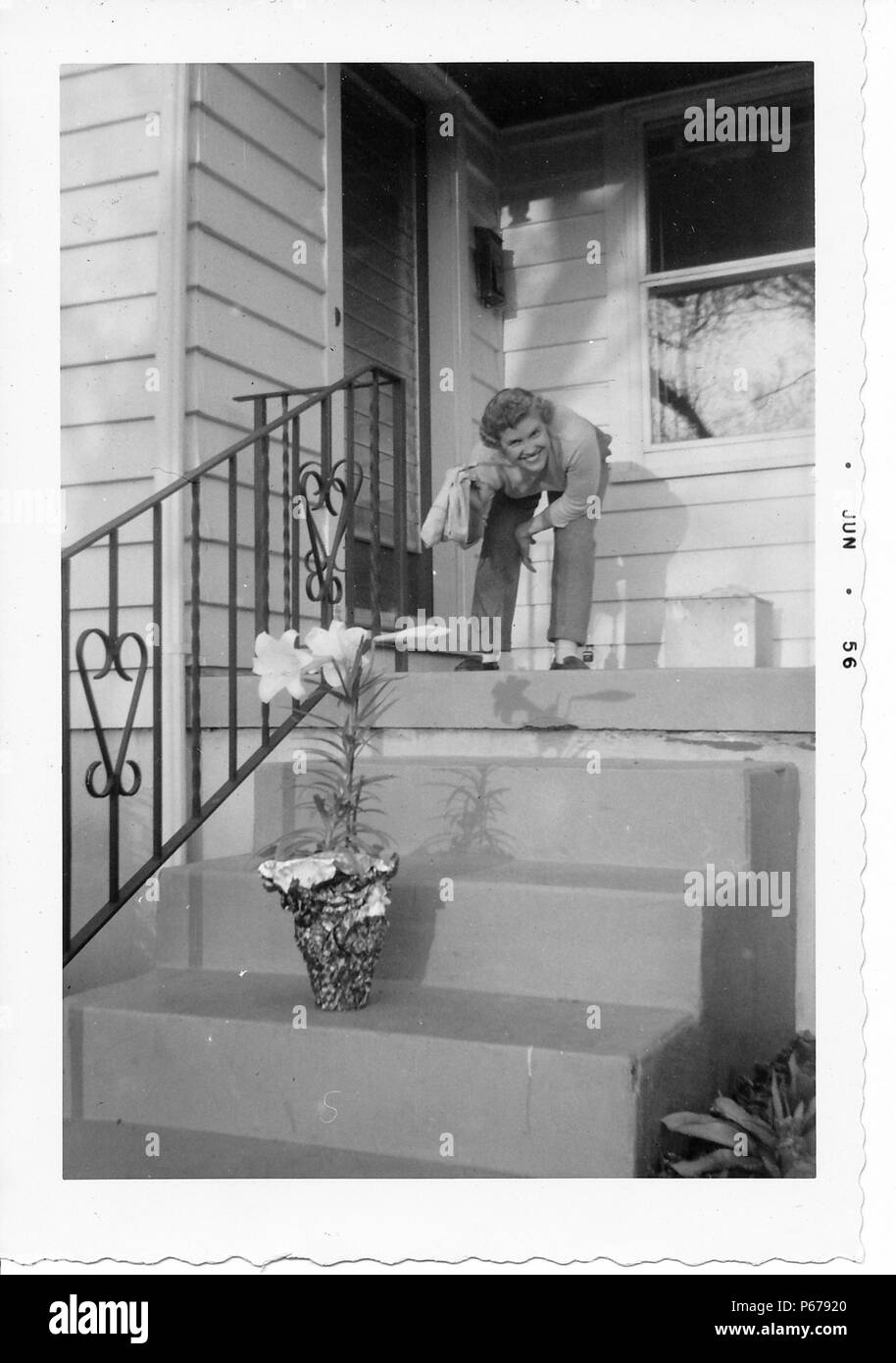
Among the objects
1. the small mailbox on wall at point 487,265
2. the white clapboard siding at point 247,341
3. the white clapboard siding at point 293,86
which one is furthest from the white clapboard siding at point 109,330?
the small mailbox on wall at point 487,265

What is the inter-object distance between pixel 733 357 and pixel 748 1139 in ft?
10.4

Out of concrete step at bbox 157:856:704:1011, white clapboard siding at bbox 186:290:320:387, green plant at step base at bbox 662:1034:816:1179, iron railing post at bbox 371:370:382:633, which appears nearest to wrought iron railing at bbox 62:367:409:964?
iron railing post at bbox 371:370:382:633

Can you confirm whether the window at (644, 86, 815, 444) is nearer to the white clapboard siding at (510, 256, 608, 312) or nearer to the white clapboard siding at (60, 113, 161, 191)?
the white clapboard siding at (510, 256, 608, 312)

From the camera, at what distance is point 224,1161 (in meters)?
2.05

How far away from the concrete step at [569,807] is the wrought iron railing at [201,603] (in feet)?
0.86

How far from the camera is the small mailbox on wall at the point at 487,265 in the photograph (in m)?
4.73

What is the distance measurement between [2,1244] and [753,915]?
1.49 metres

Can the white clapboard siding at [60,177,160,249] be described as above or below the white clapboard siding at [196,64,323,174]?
below

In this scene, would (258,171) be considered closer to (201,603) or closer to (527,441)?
(527,441)

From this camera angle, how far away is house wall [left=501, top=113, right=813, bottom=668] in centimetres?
432

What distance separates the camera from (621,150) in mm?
4594

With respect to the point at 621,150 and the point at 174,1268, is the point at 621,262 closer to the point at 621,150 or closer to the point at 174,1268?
the point at 621,150

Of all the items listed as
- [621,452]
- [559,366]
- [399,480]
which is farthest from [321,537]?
[559,366]

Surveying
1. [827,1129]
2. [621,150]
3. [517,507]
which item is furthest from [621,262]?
[827,1129]
